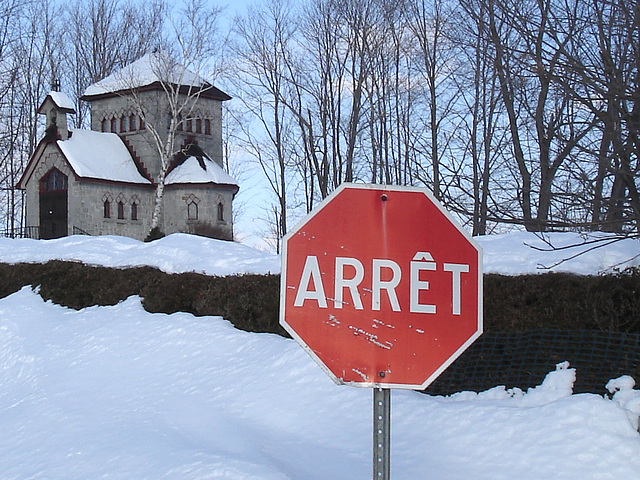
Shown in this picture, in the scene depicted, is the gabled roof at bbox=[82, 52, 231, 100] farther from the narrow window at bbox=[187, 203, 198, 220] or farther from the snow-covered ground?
the snow-covered ground

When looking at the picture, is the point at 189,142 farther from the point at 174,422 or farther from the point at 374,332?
the point at 374,332

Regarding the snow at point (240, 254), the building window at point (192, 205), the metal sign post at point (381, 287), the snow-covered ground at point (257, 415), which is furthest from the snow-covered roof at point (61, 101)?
the metal sign post at point (381, 287)

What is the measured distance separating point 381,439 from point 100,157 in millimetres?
39489

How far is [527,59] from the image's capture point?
7.04 m

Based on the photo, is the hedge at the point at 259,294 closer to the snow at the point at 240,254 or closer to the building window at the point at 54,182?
the snow at the point at 240,254

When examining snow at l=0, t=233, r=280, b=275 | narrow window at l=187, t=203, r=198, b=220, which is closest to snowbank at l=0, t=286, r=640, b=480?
snow at l=0, t=233, r=280, b=275

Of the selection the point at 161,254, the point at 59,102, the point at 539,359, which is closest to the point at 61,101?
the point at 59,102

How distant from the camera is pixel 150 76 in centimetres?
4097

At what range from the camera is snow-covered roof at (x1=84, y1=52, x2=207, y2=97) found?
3862 centimetres

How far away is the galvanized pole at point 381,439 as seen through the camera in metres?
3.18

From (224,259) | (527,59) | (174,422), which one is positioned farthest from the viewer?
(224,259)

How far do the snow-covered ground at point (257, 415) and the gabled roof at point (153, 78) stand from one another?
1087 inches

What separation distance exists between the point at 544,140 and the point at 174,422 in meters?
4.81

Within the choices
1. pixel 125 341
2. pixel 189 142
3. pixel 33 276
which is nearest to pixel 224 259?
pixel 125 341
